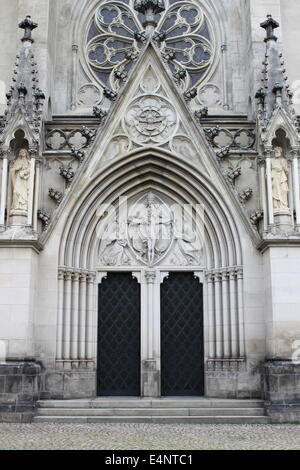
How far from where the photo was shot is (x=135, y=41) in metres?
15.7

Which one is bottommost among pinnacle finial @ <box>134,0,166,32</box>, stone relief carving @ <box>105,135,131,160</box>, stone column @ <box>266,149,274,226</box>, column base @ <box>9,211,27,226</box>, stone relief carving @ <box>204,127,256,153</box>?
column base @ <box>9,211,27,226</box>

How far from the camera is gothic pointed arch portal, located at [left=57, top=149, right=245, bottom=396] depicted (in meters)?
13.1

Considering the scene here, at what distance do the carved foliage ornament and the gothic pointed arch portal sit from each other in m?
3.26

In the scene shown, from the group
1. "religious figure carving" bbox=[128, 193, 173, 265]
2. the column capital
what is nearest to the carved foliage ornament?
"religious figure carving" bbox=[128, 193, 173, 265]

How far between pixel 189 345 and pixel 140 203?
11.7 feet

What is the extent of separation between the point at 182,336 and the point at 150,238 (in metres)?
2.39

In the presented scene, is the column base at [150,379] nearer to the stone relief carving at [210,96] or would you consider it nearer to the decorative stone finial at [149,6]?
the stone relief carving at [210,96]

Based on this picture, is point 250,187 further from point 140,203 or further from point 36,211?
point 36,211

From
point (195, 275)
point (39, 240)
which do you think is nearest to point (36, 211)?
point (39, 240)

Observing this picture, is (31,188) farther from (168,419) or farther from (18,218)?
(168,419)

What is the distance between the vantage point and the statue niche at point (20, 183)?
1269 cm

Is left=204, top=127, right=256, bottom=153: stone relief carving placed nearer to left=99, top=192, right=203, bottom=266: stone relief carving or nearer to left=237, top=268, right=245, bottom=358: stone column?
left=99, top=192, right=203, bottom=266: stone relief carving

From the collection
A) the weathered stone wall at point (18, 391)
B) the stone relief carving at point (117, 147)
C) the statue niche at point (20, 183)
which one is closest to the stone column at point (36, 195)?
the statue niche at point (20, 183)

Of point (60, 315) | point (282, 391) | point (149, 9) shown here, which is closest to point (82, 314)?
point (60, 315)
